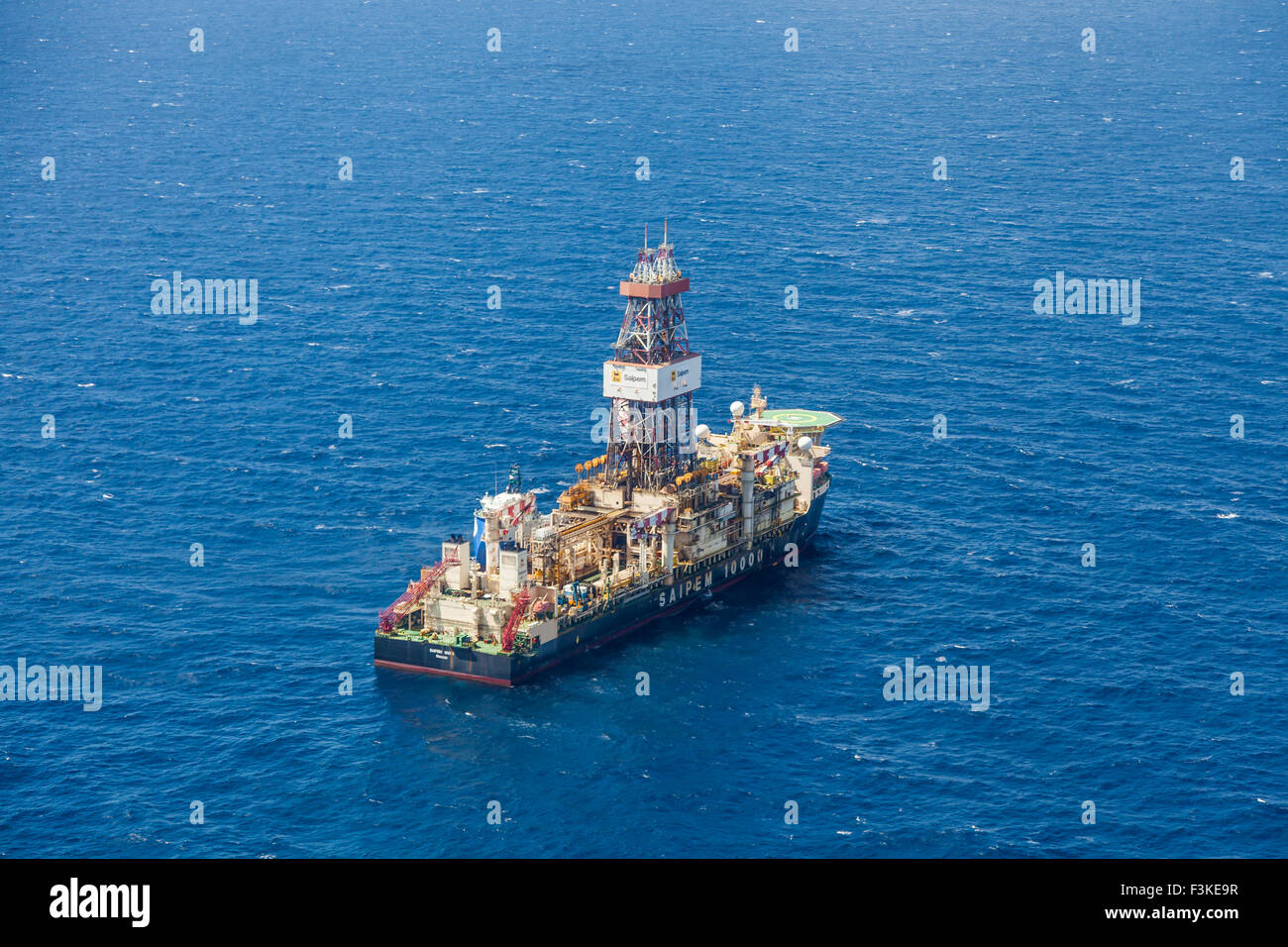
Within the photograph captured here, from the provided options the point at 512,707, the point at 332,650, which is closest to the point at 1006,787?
the point at 512,707

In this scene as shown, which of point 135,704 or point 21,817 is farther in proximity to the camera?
point 135,704

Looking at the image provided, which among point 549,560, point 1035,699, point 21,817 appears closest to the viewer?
point 21,817

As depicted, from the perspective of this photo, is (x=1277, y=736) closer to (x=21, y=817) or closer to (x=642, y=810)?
(x=642, y=810)
